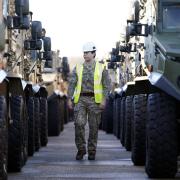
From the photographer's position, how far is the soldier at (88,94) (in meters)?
12.5

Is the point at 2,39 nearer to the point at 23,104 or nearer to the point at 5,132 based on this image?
the point at 5,132

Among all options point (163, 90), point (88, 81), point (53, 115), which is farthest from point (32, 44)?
point (163, 90)

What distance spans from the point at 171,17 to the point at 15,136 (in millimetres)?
2514

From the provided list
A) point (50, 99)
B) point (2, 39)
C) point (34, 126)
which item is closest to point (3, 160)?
point (2, 39)

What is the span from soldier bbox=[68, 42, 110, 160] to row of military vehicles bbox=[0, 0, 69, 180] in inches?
30.3

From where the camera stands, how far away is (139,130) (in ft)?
36.1

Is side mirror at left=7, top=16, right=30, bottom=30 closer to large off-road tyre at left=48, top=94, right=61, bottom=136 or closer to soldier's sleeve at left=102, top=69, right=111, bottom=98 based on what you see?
soldier's sleeve at left=102, top=69, right=111, bottom=98

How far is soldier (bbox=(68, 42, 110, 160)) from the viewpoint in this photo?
12.5 m

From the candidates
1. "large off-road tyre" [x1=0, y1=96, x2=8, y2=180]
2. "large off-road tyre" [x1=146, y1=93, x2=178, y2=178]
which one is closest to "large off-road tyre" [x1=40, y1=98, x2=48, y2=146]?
"large off-road tyre" [x1=146, y1=93, x2=178, y2=178]

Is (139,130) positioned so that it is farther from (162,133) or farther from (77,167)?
(162,133)

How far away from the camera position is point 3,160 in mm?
7938

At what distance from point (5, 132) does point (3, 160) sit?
0.95 feet

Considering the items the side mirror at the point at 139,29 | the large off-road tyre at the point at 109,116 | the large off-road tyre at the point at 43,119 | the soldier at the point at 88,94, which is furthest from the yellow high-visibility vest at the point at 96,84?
the large off-road tyre at the point at 109,116

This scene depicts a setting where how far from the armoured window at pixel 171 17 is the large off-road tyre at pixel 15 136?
6.85ft
